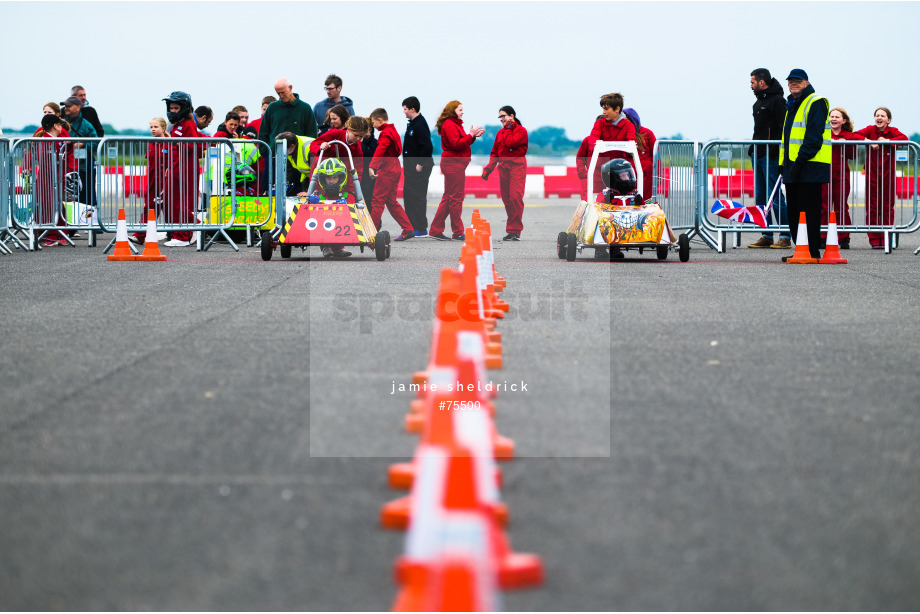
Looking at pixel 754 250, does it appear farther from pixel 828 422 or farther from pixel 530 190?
pixel 530 190

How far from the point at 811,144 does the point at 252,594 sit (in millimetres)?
11966

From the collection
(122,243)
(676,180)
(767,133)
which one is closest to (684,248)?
(767,133)

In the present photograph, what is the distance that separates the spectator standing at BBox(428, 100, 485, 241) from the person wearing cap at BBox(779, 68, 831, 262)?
20.5 feet

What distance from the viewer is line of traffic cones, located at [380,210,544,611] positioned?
252 cm

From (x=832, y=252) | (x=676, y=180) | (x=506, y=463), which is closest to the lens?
(x=506, y=463)

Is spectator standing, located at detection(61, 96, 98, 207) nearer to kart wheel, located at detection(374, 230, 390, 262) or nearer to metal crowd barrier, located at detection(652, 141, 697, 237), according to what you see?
kart wheel, located at detection(374, 230, 390, 262)

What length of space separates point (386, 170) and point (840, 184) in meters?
6.51

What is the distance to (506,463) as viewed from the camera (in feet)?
15.0

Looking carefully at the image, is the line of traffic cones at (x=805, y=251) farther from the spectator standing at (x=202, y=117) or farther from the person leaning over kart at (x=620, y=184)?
the spectator standing at (x=202, y=117)

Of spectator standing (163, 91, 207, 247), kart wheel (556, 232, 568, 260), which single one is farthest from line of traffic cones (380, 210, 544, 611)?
spectator standing (163, 91, 207, 247)

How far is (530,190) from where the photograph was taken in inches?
1719

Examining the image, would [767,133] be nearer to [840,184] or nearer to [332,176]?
[840,184]

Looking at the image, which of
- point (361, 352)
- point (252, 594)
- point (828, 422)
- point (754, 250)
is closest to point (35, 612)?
point (252, 594)

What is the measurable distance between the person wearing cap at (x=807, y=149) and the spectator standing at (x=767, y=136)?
262 centimetres
